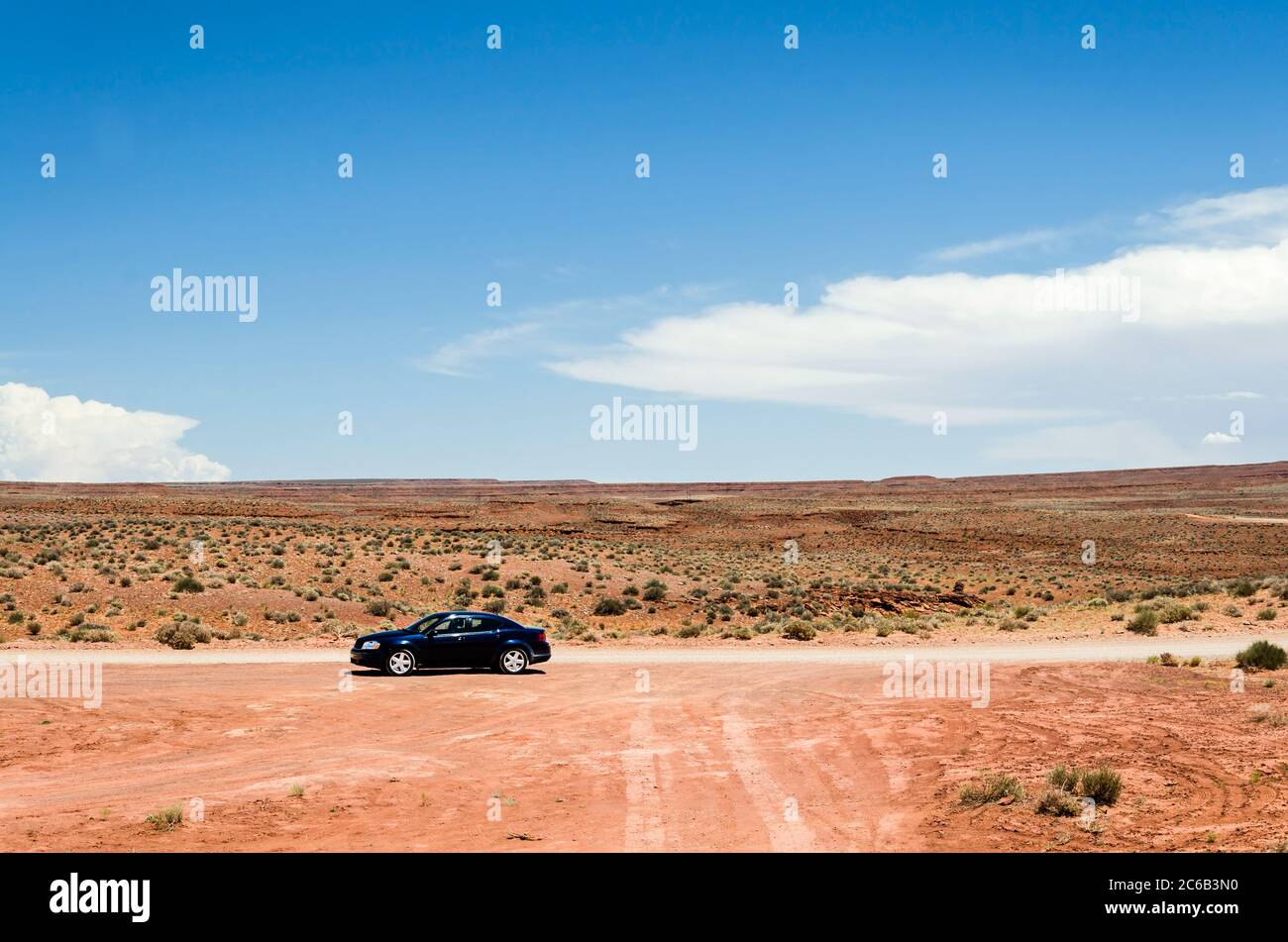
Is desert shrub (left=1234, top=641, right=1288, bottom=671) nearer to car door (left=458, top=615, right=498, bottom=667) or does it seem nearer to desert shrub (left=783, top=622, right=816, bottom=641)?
desert shrub (left=783, top=622, right=816, bottom=641)

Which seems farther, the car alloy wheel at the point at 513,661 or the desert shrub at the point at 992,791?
the car alloy wheel at the point at 513,661

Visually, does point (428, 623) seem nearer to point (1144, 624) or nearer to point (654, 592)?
point (654, 592)

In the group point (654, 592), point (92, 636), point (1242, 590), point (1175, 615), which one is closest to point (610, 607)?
point (654, 592)

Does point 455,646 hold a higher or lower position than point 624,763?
higher

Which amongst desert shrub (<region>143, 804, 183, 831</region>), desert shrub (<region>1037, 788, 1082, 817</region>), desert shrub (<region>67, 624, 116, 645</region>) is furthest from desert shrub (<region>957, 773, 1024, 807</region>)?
desert shrub (<region>67, 624, 116, 645</region>)

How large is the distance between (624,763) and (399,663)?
1085 centimetres

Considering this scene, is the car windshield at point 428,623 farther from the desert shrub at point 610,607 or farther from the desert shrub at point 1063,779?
the desert shrub at point 610,607

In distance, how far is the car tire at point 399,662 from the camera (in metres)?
23.4

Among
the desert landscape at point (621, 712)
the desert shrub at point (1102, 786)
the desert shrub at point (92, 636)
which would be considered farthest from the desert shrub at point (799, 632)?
the desert shrub at point (1102, 786)

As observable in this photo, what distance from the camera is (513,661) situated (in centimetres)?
2395

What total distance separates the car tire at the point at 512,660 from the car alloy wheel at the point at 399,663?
213 centimetres

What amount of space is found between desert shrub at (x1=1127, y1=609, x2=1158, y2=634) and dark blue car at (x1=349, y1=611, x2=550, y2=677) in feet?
72.8

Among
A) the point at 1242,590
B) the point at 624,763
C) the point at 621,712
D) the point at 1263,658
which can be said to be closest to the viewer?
the point at 624,763

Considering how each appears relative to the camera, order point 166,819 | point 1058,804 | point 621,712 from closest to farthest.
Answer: point 166,819, point 1058,804, point 621,712
